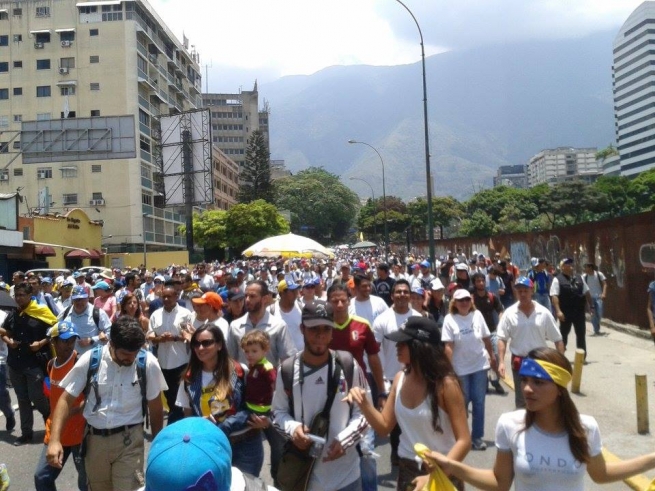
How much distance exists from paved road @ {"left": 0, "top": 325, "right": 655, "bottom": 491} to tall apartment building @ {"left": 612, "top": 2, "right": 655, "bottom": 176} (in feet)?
530

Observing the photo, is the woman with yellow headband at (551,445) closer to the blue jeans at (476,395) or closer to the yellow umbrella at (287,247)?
the blue jeans at (476,395)

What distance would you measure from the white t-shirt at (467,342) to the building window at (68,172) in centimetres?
5838

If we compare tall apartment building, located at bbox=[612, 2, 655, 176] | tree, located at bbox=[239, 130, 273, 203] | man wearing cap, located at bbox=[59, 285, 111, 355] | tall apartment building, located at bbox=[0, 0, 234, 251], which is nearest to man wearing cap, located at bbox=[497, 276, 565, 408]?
man wearing cap, located at bbox=[59, 285, 111, 355]

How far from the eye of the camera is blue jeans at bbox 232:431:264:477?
181 inches

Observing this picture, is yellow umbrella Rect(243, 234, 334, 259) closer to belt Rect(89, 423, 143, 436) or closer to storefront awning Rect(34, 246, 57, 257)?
belt Rect(89, 423, 143, 436)

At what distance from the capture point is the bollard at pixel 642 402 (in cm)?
769

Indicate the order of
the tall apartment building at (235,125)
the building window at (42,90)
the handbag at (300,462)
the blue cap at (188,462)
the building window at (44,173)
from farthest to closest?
the tall apartment building at (235,125)
the building window at (42,90)
the building window at (44,173)
the handbag at (300,462)
the blue cap at (188,462)

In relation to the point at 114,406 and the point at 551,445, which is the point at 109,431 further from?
the point at 551,445

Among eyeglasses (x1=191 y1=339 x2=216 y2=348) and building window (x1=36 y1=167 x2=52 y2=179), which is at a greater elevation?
building window (x1=36 y1=167 x2=52 y2=179)

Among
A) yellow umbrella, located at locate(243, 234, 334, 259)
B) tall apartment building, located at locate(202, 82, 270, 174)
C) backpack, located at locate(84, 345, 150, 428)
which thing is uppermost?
tall apartment building, located at locate(202, 82, 270, 174)

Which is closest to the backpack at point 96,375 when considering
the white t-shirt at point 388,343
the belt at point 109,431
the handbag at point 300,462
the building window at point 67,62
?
the belt at point 109,431

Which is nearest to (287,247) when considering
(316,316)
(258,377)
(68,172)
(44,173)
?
(258,377)

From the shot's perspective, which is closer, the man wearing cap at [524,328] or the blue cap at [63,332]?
the blue cap at [63,332]

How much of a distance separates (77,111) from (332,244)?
5687cm
